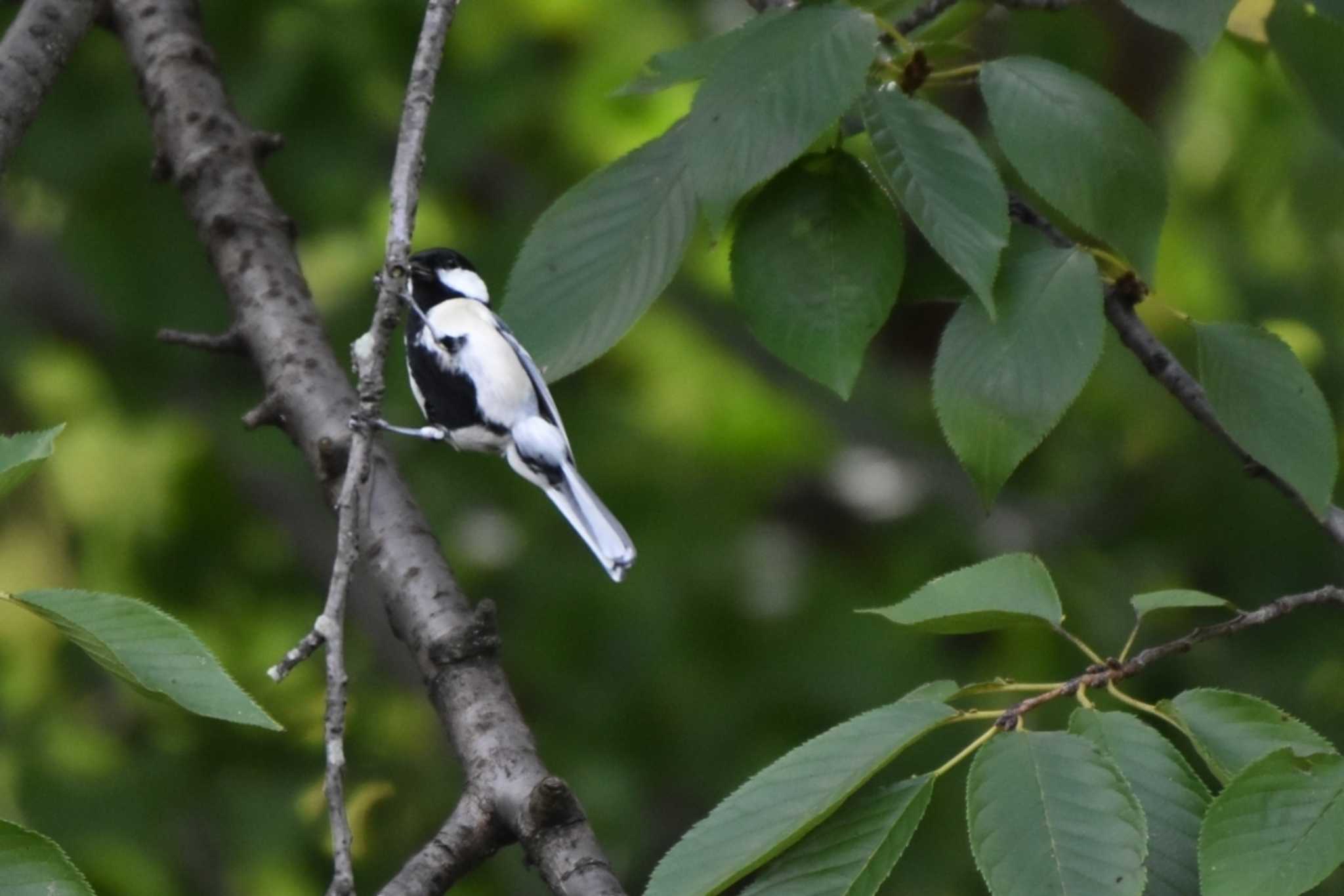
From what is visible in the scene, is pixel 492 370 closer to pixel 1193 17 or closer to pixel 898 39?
pixel 898 39

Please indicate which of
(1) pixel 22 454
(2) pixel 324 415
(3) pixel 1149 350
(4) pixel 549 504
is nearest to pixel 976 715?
(3) pixel 1149 350

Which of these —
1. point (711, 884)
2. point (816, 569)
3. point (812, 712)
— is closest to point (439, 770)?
point (812, 712)

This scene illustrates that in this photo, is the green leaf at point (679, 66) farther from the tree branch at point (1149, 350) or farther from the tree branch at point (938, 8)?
the tree branch at point (1149, 350)

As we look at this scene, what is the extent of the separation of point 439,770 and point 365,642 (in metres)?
0.83

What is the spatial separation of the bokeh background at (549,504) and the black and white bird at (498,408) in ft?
8.37

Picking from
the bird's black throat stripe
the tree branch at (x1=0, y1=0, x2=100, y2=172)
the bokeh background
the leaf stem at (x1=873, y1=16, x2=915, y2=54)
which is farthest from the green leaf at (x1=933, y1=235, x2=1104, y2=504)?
the bokeh background

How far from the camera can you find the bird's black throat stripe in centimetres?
226

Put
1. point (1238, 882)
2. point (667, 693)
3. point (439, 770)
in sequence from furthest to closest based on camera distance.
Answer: point (667, 693) < point (439, 770) < point (1238, 882)

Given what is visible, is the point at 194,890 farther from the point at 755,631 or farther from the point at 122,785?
the point at 755,631

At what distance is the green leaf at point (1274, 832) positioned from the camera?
1.48 m

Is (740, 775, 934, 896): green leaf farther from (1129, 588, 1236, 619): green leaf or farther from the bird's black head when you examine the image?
the bird's black head

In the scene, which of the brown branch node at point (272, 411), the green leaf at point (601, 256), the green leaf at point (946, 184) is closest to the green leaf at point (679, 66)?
the green leaf at point (601, 256)

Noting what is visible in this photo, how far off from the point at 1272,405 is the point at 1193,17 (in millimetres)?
571

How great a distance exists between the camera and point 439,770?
543cm
